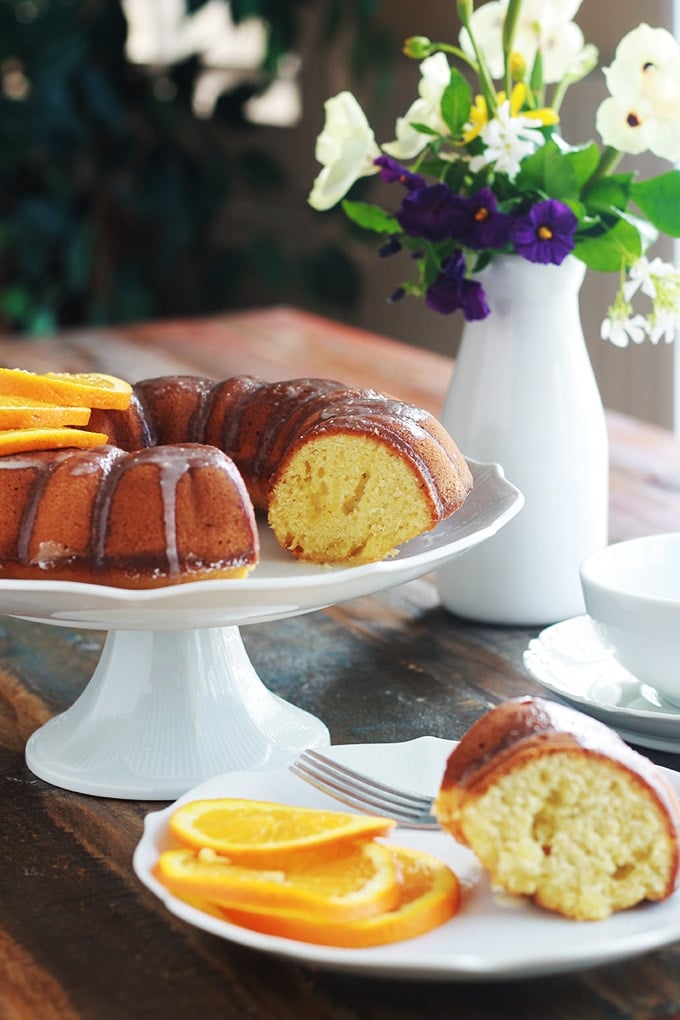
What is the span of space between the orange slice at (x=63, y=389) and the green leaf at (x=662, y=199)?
1.56ft

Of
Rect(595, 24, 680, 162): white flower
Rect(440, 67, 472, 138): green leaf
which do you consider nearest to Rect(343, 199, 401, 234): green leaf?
Rect(440, 67, 472, 138): green leaf

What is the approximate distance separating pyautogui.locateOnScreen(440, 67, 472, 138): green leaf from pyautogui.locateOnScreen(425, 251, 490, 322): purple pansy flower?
11 centimetres

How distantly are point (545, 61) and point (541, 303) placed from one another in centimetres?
24

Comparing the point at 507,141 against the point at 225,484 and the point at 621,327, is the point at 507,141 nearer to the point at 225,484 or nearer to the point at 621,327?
the point at 621,327

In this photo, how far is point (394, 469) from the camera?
106cm

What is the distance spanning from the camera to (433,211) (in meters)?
1.23

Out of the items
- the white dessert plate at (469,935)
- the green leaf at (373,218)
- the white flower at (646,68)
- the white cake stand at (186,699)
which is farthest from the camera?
the green leaf at (373,218)

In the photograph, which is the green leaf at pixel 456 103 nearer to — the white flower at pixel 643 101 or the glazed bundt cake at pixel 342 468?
the white flower at pixel 643 101

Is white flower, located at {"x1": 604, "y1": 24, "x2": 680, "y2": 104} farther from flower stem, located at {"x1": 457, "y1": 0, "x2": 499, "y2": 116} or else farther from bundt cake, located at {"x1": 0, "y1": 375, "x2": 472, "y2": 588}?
bundt cake, located at {"x1": 0, "y1": 375, "x2": 472, "y2": 588}

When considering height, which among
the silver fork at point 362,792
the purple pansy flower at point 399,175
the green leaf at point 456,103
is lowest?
the silver fork at point 362,792

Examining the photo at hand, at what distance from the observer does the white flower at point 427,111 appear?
4.18 feet

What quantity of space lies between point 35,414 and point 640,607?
1.51ft

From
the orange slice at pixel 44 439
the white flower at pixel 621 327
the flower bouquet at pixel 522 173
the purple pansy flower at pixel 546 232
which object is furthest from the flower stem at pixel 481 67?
the orange slice at pixel 44 439

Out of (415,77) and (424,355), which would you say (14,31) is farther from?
(424,355)
